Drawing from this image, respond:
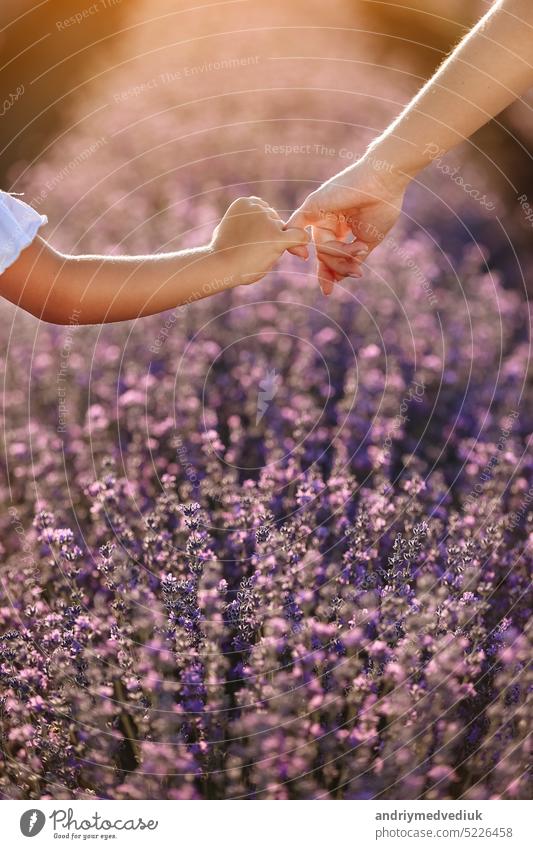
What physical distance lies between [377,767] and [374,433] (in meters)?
1.05

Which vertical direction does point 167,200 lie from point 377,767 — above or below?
above

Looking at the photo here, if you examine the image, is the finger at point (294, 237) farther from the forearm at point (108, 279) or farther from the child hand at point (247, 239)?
the forearm at point (108, 279)

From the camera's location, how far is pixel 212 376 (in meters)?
3.15

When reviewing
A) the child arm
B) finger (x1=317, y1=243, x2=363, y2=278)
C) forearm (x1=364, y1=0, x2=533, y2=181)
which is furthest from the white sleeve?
forearm (x1=364, y1=0, x2=533, y2=181)

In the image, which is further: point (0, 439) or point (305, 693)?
point (0, 439)

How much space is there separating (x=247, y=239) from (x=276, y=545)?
72 centimetres

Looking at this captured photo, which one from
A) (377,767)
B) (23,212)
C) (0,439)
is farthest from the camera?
(0,439)

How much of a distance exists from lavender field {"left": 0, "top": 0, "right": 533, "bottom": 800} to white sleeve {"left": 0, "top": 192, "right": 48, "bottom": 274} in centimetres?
57

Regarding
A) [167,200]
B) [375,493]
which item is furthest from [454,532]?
[167,200]

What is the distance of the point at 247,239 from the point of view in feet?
7.53

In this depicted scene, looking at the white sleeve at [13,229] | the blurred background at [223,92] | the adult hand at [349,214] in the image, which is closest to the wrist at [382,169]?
the adult hand at [349,214]

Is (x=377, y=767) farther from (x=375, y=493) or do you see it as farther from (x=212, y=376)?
(x=212, y=376)

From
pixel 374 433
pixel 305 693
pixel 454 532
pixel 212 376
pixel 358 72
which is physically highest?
pixel 358 72

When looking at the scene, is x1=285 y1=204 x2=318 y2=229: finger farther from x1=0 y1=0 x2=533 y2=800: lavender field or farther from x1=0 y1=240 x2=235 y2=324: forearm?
x1=0 y1=0 x2=533 y2=800: lavender field
